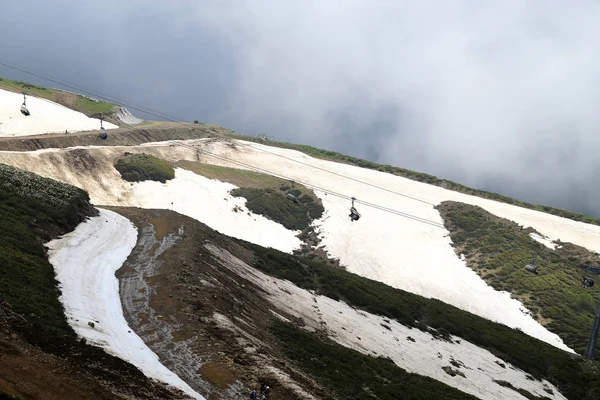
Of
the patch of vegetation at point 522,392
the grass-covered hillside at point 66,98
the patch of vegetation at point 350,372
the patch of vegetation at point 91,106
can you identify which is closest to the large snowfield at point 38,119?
the grass-covered hillside at point 66,98

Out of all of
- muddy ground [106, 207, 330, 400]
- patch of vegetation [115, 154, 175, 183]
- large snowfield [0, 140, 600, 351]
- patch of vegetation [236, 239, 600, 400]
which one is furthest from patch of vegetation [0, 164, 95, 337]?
patch of vegetation [115, 154, 175, 183]

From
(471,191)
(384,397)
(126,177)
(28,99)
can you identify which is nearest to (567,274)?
(471,191)

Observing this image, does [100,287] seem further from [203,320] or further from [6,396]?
[6,396]

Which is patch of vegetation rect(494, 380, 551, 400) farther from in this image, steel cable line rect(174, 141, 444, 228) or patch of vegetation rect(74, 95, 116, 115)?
patch of vegetation rect(74, 95, 116, 115)

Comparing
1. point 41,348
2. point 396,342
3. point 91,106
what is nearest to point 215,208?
point 396,342

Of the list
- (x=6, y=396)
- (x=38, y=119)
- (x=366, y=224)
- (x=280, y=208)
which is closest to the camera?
(x=6, y=396)

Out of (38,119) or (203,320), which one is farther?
(38,119)

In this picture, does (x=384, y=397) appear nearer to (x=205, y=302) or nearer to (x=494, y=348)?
(x=205, y=302)
